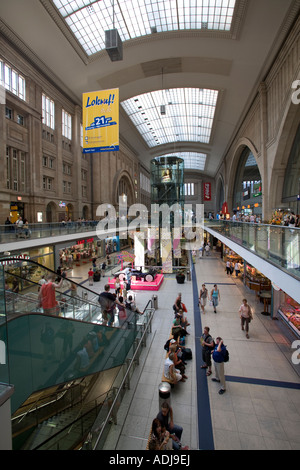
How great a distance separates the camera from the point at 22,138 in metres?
18.0

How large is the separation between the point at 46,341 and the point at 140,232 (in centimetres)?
1737

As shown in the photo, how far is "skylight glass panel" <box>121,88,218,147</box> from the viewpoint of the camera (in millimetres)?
28828

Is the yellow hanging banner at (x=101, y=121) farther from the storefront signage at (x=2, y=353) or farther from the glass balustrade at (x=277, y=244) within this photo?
the storefront signage at (x=2, y=353)

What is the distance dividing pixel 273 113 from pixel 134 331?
16.8 metres

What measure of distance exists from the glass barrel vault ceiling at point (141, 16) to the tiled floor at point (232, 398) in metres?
19.6

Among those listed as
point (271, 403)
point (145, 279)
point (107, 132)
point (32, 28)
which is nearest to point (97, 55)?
point (32, 28)

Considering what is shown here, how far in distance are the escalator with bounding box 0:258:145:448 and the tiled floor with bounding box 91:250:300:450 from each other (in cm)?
121

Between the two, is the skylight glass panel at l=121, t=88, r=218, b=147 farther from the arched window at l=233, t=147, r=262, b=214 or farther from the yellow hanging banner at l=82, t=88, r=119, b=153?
the yellow hanging banner at l=82, t=88, r=119, b=153

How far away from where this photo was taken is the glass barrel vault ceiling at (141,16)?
53.1 ft

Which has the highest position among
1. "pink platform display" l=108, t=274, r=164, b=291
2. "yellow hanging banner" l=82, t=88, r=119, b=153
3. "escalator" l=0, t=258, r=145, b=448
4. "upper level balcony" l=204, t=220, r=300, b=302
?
"yellow hanging banner" l=82, t=88, r=119, b=153

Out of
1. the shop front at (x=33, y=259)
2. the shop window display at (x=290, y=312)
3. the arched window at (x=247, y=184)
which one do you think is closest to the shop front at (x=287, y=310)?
the shop window display at (x=290, y=312)

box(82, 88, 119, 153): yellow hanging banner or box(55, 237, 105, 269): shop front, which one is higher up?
box(82, 88, 119, 153): yellow hanging banner

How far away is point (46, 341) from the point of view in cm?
420

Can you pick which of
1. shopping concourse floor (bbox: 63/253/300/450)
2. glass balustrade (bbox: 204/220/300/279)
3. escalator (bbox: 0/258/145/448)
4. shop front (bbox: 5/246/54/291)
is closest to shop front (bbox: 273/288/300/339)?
shopping concourse floor (bbox: 63/253/300/450)
